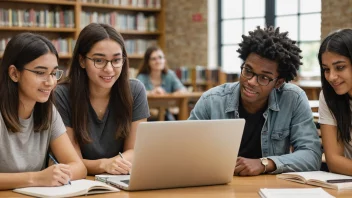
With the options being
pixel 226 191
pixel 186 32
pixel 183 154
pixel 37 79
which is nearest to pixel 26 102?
pixel 37 79

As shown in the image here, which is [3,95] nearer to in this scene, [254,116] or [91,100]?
[91,100]

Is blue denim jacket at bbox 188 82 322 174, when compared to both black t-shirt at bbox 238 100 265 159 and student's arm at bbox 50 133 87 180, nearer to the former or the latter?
black t-shirt at bbox 238 100 265 159

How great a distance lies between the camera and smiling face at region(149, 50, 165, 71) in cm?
708

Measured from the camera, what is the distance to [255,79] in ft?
8.48

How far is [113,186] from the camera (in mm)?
2109

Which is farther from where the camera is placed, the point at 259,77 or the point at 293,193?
the point at 259,77

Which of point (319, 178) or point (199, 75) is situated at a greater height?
point (199, 75)

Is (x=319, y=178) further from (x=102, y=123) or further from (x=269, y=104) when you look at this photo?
(x=102, y=123)

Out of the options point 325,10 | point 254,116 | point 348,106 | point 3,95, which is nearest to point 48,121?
point 3,95

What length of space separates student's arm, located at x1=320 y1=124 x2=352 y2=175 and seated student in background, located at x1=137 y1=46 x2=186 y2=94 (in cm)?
459

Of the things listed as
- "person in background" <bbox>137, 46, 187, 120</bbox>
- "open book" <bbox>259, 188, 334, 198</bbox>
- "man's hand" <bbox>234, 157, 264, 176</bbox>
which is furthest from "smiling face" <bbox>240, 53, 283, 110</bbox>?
"person in background" <bbox>137, 46, 187, 120</bbox>

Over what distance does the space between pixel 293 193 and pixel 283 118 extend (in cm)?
75

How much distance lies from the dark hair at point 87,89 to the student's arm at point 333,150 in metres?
0.90

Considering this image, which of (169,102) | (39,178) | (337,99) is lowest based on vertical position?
(169,102)
